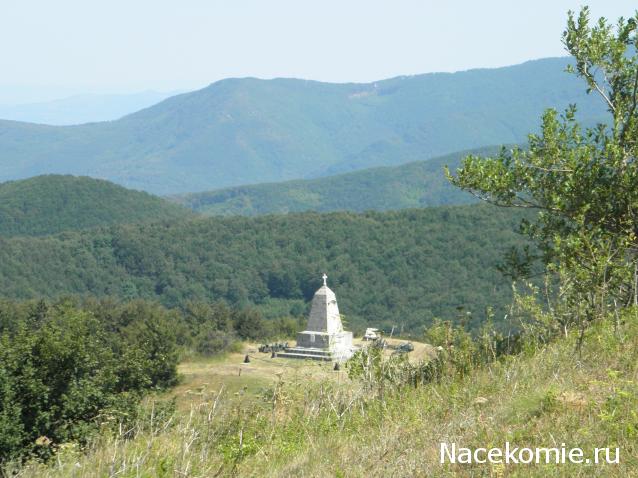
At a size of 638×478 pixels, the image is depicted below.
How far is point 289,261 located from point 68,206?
62.9 m

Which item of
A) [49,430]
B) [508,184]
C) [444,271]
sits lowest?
[444,271]

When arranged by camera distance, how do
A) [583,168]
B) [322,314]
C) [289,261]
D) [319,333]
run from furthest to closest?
1. [289,261]
2. [322,314]
3. [319,333]
4. [583,168]

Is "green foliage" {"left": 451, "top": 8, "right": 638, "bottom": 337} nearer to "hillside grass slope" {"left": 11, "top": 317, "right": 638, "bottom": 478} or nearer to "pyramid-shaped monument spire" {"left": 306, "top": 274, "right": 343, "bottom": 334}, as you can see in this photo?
"hillside grass slope" {"left": 11, "top": 317, "right": 638, "bottom": 478}

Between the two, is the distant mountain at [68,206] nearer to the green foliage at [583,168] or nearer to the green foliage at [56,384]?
the green foliage at [56,384]

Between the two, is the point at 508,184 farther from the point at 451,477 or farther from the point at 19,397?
the point at 19,397

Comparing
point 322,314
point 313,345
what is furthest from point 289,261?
point 313,345

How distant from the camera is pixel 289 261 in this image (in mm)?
106500

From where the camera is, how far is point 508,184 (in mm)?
11828

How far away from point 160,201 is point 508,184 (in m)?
163

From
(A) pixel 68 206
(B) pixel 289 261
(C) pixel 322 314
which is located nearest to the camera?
(C) pixel 322 314

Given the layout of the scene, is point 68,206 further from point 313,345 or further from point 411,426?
point 411,426

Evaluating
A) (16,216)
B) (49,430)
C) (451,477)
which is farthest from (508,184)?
(16,216)

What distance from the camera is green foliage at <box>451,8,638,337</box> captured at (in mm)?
10523

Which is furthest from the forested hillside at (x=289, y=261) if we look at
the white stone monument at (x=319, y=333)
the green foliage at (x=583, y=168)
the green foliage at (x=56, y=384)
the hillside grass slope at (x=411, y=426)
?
the hillside grass slope at (x=411, y=426)
